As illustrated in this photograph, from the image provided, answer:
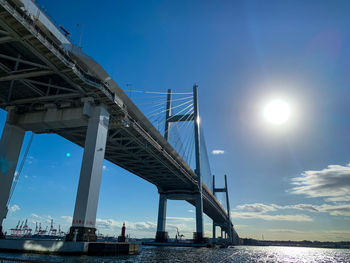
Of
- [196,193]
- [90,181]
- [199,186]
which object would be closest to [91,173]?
[90,181]

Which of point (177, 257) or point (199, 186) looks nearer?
point (177, 257)

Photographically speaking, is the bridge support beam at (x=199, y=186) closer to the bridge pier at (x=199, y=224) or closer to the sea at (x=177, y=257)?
the bridge pier at (x=199, y=224)

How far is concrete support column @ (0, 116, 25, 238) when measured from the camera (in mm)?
23188

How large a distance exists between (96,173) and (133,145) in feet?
51.5

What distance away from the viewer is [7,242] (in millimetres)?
19266

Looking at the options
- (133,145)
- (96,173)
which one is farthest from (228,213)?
(96,173)

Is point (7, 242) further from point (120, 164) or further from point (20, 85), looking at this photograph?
point (120, 164)

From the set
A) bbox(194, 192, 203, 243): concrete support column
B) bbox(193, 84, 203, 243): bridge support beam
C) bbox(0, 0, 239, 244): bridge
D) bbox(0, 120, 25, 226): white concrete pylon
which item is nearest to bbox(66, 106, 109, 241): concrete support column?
bbox(0, 0, 239, 244): bridge

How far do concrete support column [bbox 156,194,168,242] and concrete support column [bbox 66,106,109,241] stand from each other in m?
41.7

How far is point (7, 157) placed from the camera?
77.9ft

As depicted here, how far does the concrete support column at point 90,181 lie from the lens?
1934cm

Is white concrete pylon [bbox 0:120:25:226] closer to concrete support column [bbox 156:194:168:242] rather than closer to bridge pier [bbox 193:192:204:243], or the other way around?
bridge pier [bbox 193:192:204:243]

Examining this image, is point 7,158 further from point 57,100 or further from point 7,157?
point 57,100

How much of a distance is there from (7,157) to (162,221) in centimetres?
4321
